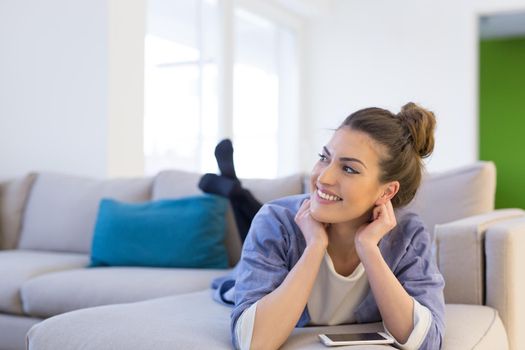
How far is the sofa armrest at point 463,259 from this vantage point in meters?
2.08

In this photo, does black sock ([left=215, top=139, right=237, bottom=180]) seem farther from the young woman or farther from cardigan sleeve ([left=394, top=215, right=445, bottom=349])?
cardigan sleeve ([left=394, top=215, right=445, bottom=349])

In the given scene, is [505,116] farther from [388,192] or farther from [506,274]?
[388,192]

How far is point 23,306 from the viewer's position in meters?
2.84

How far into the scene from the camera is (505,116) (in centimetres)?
877

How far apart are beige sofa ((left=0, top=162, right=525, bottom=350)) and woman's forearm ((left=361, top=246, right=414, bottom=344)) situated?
0.15 metres

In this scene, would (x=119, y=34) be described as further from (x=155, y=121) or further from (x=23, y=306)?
(x=23, y=306)

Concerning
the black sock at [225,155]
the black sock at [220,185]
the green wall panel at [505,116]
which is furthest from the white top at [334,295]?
the green wall panel at [505,116]

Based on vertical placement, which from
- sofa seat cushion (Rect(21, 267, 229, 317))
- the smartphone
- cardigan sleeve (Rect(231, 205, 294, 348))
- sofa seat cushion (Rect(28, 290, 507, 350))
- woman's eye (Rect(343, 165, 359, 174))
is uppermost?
woman's eye (Rect(343, 165, 359, 174))

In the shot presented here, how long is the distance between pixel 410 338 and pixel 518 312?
667mm

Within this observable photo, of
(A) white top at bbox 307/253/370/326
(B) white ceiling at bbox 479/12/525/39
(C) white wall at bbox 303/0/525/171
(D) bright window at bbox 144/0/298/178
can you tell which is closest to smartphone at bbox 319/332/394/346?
(A) white top at bbox 307/253/370/326

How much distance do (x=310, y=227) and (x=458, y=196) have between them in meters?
0.93

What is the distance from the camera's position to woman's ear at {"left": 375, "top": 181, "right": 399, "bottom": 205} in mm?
1713

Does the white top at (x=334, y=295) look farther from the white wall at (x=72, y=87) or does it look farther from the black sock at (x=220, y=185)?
the white wall at (x=72, y=87)

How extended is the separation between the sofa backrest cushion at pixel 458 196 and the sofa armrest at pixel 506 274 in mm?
334
